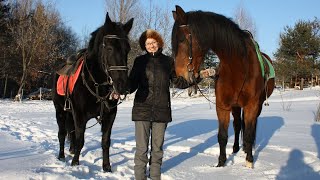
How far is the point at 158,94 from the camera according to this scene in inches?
161

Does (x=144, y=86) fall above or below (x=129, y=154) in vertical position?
above

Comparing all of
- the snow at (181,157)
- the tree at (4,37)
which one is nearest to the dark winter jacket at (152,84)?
the snow at (181,157)

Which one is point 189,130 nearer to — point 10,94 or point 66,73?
point 66,73

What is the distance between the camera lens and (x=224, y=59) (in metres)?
4.80

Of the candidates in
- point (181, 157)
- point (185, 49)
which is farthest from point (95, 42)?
point (181, 157)

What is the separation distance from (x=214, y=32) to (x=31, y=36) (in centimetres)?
2697

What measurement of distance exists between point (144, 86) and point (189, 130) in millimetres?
4977

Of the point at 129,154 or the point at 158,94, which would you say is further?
the point at 129,154

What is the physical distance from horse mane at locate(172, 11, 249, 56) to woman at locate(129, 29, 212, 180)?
264 millimetres

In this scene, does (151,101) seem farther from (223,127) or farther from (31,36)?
(31,36)

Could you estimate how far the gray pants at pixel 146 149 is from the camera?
4043 mm

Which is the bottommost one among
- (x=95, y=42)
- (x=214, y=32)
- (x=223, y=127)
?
(x=223, y=127)

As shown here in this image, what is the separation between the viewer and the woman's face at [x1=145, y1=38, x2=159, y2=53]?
4081mm

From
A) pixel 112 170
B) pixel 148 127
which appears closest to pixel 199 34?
pixel 148 127
